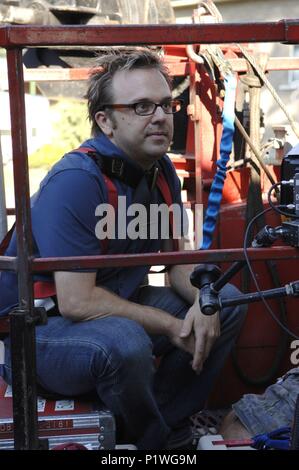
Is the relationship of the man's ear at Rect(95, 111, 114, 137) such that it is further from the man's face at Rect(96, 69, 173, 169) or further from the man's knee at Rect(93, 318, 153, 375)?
the man's knee at Rect(93, 318, 153, 375)

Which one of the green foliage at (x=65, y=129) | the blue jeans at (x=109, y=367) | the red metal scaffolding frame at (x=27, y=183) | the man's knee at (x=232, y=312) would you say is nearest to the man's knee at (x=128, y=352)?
the blue jeans at (x=109, y=367)

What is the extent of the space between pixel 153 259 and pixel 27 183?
14.4 inches

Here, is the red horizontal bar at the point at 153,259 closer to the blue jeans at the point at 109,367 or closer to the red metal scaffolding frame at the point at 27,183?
the red metal scaffolding frame at the point at 27,183

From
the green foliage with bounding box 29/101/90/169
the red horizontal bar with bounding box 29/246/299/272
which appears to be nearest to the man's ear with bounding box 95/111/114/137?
the red horizontal bar with bounding box 29/246/299/272

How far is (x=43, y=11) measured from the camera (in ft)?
20.6

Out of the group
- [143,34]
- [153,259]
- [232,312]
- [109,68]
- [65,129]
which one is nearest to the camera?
[143,34]

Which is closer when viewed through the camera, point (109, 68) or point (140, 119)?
point (140, 119)

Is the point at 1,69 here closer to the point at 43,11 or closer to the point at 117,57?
the point at 43,11

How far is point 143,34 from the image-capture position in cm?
184

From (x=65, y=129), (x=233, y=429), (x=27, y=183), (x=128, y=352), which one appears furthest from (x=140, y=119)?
(x=65, y=129)

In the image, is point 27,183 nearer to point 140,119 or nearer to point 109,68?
point 140,119

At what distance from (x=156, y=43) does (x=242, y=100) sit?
1795 millimetres

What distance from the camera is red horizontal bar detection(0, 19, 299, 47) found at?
72.4 inches
